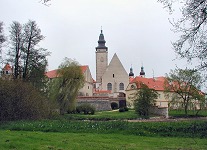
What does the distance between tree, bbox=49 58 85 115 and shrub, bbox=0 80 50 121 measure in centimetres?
1097

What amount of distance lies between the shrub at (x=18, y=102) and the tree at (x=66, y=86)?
10967 millimetres

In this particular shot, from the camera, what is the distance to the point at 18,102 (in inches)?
902

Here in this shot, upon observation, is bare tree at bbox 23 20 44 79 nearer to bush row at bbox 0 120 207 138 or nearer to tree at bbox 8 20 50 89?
tree at bbox 8 20 50 89

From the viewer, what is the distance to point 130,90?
63.3m

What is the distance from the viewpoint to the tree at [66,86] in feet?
118

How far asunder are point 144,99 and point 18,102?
1471 centimetres

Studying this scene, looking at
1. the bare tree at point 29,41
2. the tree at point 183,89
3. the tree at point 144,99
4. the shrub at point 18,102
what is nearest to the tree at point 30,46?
the bare tree at point 29,41

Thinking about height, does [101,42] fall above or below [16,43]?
above

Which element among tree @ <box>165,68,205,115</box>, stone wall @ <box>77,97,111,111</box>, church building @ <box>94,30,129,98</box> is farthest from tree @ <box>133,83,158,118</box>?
church building @ <box>94,30,129,98</box>

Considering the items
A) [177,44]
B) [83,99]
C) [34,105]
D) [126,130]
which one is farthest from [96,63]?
[177,44]

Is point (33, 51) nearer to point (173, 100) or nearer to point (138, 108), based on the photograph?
point (138, 108)

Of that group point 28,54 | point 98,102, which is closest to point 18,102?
point 28,54

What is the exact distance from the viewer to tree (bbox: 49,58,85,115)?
3597 cm

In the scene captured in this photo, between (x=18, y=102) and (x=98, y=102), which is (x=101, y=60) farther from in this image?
(x=18, y=102)
